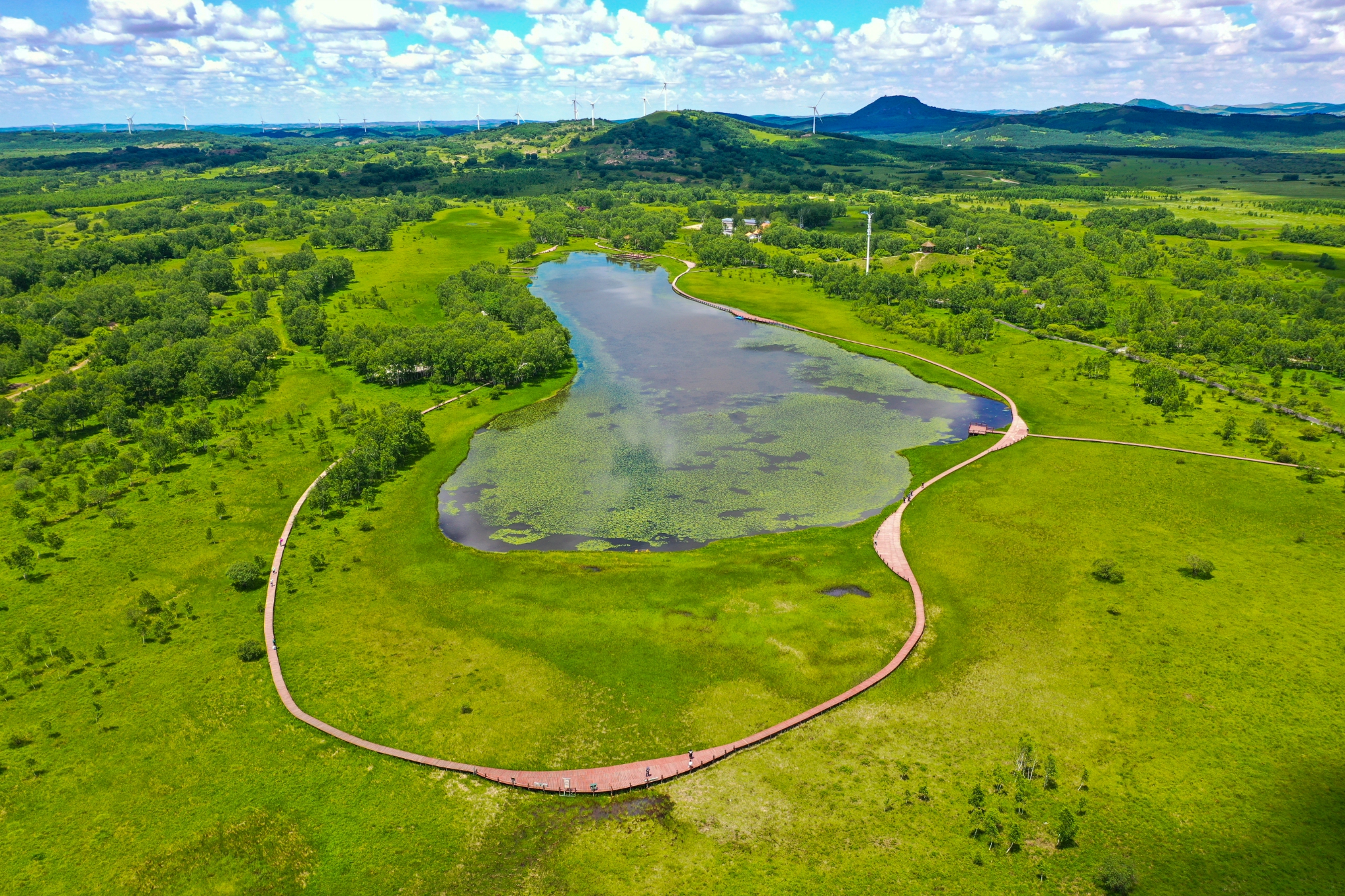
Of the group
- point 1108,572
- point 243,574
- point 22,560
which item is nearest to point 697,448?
point 1108,572

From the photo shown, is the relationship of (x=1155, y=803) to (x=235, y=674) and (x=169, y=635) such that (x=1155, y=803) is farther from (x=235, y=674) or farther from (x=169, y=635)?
(x=169, y=635)

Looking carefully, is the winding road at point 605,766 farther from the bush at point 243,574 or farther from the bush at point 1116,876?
the bush at point 1116,876

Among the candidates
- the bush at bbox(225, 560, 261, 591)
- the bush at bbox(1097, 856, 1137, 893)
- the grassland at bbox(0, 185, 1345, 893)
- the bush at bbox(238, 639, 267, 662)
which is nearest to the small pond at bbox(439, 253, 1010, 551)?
the grassland at bbox(0, 185, 1345, 893)

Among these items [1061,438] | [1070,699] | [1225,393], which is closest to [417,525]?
[1070,699]

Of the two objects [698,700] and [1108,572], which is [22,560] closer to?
[698,700]

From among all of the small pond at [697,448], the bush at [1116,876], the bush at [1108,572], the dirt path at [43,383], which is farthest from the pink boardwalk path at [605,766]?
the dirt path at [43,383]

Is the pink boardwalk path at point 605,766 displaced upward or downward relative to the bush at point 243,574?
downward
